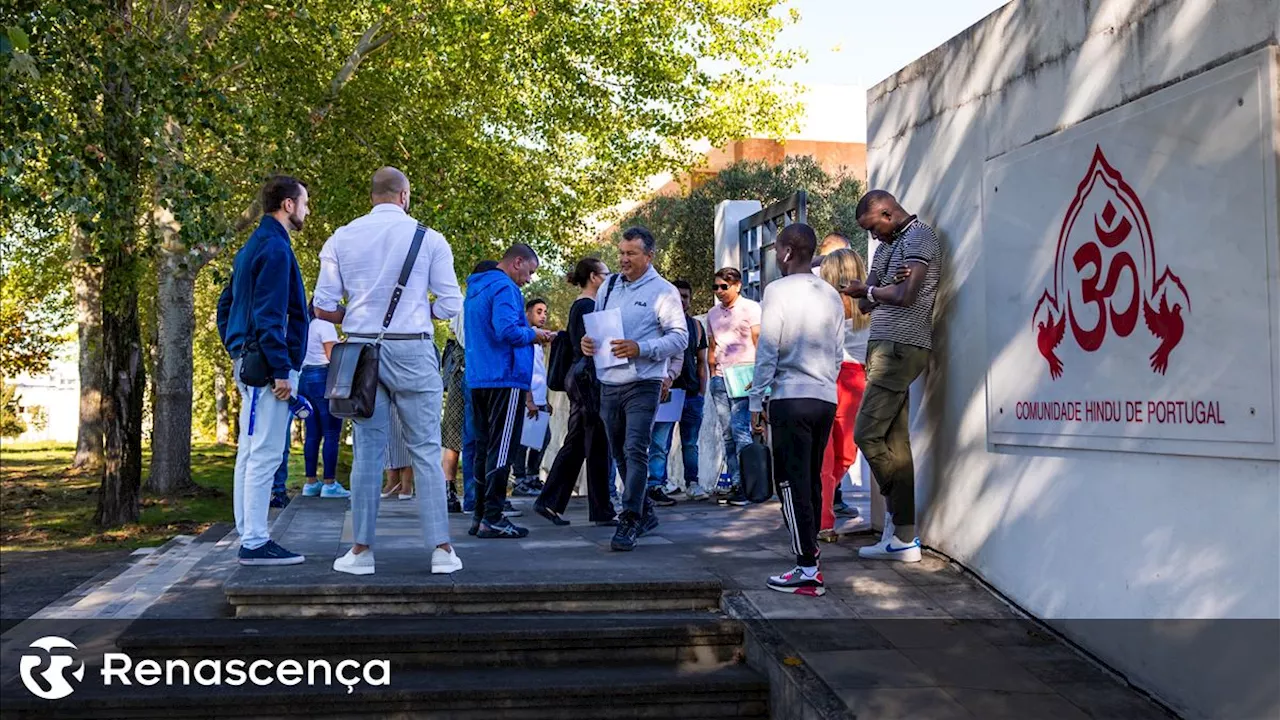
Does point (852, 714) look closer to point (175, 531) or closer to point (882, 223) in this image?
point (882, 223)

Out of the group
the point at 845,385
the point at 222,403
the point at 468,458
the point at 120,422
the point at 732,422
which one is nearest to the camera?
the point at 845,385

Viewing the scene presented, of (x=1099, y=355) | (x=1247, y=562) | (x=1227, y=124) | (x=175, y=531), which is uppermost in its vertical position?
(x=1227, y=124)

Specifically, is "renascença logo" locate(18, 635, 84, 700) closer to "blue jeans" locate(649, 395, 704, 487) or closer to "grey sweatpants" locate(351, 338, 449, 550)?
"grey sweatpants" locate(351, 338, 449, 550)

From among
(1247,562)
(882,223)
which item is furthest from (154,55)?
(1247,562)

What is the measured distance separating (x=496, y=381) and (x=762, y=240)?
524cm

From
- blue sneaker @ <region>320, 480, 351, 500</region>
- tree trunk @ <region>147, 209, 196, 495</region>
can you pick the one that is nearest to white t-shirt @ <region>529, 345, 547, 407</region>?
blue sneaker @ <region>320, 480, 351, 500</region>

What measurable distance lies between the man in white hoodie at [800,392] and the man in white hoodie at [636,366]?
109 centimetres

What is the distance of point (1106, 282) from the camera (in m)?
5.51

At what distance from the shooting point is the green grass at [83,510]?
42.7 ft

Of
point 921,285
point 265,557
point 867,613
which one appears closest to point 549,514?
point 265,557

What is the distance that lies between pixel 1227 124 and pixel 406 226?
12.7 feet

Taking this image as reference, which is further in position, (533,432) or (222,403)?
(222,403)

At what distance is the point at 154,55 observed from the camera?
11125 millimetres

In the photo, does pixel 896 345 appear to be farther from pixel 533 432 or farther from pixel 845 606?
pixel 533 432
